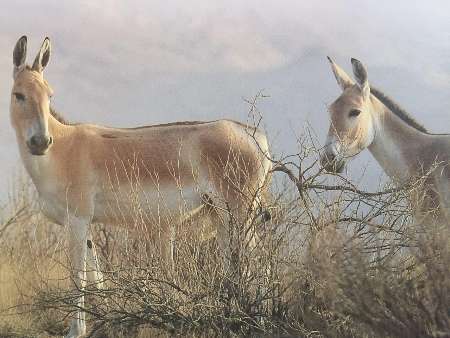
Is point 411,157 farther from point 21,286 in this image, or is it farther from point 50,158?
point 21,286

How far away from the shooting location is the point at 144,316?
17.5 ft

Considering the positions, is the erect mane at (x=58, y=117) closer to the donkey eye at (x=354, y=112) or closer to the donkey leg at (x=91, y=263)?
the donkey leg at (x=91, y=263)

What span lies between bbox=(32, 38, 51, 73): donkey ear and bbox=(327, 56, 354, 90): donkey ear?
3.01 meters

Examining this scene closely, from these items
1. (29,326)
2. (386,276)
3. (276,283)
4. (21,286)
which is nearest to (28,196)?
(21,286)

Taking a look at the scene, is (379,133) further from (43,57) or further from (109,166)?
(43,57)

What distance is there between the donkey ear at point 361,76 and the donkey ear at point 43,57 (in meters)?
3.15

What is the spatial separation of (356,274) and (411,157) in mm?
3970

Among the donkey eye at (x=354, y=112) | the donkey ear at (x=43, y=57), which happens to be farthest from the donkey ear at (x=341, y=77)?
the donkey ear at (x=43, y=57)

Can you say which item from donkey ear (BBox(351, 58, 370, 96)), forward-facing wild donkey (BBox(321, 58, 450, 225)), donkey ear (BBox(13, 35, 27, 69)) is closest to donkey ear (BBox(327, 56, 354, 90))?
forward-facing wild donkey (BBox(321, 58, 450, 225))

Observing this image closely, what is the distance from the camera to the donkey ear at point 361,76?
730 cm

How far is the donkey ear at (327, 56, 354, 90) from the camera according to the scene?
24.6 feet

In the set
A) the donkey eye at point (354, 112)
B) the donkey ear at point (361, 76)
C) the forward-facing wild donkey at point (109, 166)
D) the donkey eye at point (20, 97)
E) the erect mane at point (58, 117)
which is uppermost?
the donkey ear at point (361, 76)

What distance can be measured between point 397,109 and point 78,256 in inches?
148

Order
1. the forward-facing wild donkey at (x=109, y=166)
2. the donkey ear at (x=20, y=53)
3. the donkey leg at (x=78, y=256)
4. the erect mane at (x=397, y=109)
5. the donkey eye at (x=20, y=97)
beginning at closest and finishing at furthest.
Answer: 1. the donkey leg at (x=78, y=256)
2. the forward-facing wild donkey at (x=109, y=166)
3. the donkey eye at (x=20, y=97)
4. the donkey ear at (x=20, y=53)
5. the erect mane at (x=397, y=109)
